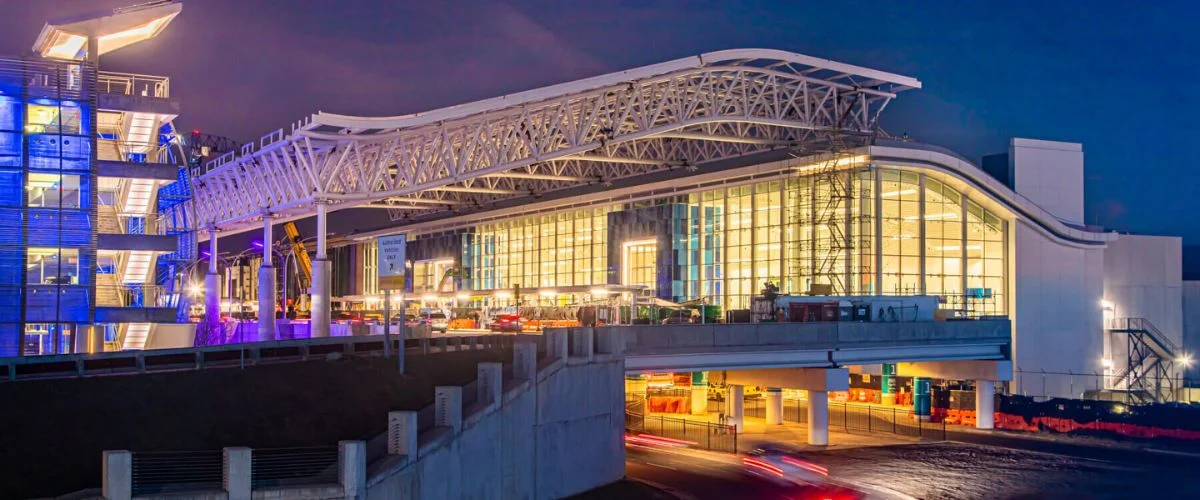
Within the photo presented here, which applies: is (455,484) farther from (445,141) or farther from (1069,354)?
(1069,354)

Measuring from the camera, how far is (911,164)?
67125 millimetres

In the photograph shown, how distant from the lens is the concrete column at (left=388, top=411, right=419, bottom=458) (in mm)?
27281

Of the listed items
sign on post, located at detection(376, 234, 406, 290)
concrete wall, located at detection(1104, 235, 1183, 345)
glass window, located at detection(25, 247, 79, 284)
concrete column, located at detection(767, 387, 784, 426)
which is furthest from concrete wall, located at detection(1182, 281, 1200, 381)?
glass window, located at detection(25, 247, 79, 284)

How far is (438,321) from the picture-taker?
245ft

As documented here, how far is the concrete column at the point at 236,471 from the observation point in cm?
2323

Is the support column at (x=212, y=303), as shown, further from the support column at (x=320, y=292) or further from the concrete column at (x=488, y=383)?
the concrete column at (x=488, y=383)

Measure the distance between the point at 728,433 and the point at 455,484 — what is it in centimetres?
2374

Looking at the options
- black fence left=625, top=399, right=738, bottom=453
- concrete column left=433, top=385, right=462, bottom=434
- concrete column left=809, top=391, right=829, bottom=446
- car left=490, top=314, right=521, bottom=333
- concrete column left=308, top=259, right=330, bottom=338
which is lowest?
black fence left=625, top=399, right=738, bottom=453

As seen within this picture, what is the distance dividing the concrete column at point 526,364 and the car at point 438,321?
31.6 m

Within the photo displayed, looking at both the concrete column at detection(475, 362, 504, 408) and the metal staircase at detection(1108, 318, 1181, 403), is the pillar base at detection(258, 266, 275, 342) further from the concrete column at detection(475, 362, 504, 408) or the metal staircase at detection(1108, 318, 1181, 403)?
the metal staircase at detection(1108, 318, 1181, 403)

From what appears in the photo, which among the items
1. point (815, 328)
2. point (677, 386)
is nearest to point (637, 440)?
point (815, 328)

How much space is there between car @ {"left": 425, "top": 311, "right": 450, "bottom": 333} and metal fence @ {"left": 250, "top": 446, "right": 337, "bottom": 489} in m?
38.3

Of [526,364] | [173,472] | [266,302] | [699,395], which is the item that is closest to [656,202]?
[699,395]

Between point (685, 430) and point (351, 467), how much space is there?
2822cm
